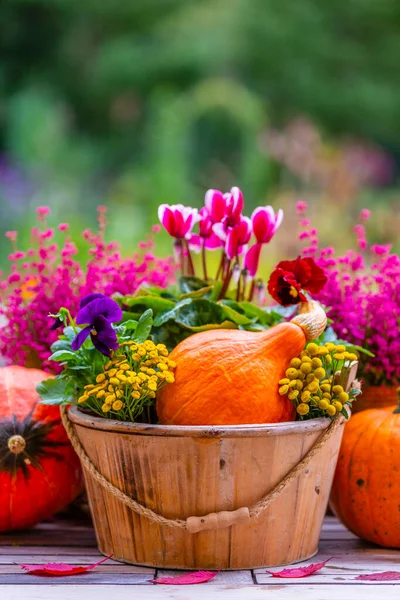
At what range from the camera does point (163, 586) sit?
1365 millimetres

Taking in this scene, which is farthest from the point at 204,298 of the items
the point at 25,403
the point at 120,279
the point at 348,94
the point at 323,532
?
the point at 348,94

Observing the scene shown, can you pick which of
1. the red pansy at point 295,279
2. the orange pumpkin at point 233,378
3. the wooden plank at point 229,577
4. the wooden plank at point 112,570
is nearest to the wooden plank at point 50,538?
the wooden plank at point 112,570

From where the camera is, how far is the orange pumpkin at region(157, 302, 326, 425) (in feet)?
4.63

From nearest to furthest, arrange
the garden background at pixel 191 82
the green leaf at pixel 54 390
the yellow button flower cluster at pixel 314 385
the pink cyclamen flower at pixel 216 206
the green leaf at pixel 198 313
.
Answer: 1. the yellow button flower cluster at pixel 314 385
2. the green leaf at pixel 54 390
3. the green leaf at pixel 198 313
4. the pink cyclamen flower at pixel 216 206
5. the garden background at pixel 191 82

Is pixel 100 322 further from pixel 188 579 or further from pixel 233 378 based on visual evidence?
pixel 188 579

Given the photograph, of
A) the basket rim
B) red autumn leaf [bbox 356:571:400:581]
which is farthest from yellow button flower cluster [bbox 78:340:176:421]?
red autumn leaf [bbox 356:571:400:581]

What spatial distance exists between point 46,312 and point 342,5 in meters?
7.74

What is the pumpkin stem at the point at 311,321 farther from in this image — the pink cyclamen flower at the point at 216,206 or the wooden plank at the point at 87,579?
the wooden plank at the point at 87,579

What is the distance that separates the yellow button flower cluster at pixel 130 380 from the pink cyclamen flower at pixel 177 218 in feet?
1.09

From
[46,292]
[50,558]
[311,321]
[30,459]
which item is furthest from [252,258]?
[50,558]

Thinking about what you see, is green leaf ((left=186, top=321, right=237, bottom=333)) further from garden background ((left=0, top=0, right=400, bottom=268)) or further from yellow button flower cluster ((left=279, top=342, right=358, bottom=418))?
garden background ((left=0, top=0, right=400, bottom=268))

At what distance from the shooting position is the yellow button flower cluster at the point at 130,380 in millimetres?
1380

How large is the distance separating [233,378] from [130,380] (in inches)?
7.1

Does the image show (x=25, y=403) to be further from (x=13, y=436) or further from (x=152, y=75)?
(x=152, y=75)
